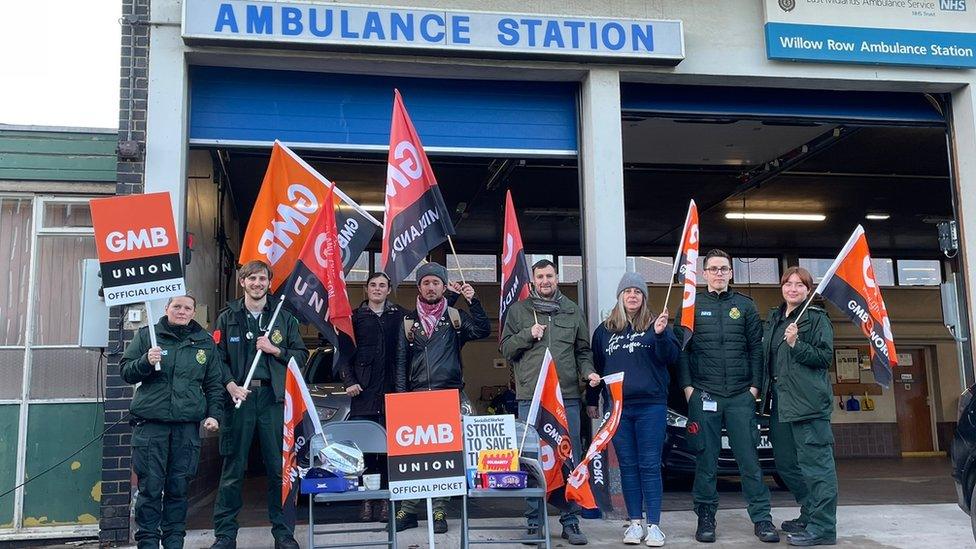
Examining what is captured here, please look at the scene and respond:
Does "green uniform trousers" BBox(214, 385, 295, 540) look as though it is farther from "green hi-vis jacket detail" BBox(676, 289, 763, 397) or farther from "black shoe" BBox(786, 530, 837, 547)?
"black shoe" BBox(786, 530, 837, 547)

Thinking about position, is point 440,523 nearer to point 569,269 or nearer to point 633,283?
point 633,283

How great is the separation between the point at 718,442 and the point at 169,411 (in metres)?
3.97

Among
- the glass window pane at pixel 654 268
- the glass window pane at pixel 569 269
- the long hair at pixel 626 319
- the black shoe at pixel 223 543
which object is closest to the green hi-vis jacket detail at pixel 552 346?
the long hair at pixel 626 319

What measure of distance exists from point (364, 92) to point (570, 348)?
11.1 feet

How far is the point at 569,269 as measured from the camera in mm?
18078

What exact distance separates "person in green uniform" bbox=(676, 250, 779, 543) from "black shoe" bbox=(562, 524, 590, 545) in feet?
2.98

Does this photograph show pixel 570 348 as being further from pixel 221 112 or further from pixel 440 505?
pixel 221 112

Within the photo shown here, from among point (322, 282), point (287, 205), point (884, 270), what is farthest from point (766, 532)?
point (884, 270)

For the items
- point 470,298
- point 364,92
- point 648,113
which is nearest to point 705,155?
point 648,113

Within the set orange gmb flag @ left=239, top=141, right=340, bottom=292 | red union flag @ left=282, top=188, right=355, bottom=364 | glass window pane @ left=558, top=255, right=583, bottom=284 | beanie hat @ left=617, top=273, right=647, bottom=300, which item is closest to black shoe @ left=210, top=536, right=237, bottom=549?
red union flag @ left=282, top=188, right=355, bottom=364

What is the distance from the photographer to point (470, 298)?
6.57m

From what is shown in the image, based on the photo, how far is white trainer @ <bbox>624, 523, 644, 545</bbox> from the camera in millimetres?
6312

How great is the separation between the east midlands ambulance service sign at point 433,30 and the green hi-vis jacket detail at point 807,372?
3.05 meters

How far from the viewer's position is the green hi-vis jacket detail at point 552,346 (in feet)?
21.6
